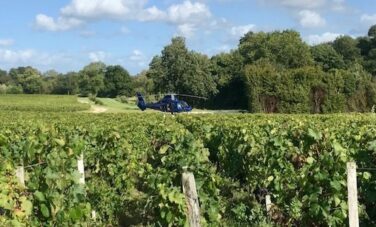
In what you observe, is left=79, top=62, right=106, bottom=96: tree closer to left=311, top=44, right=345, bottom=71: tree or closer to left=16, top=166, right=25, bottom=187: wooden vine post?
left=311, top=44, right=345, bottom=71: tree

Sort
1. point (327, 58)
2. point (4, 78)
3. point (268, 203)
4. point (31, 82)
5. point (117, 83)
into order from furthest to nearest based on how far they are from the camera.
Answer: point (4, 78)
point (31, 82)
point (117, 83)
point (327, 58)
point (268, 203)

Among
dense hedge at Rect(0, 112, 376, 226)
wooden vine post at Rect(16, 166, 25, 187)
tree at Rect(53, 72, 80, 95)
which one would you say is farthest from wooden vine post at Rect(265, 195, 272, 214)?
tree at Rect(53, 72, 80, 95)

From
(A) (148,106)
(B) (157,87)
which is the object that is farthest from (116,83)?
(A) (148,106)

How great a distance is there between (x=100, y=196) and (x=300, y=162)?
3.40m

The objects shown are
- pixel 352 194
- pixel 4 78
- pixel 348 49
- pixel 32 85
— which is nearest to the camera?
pixel 352 194

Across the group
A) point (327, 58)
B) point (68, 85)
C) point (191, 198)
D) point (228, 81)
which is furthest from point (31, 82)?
point (191, 198)

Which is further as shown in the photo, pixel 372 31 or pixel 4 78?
pixel 4 78

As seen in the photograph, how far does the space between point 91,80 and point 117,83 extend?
705cm

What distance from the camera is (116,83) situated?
10838 cm

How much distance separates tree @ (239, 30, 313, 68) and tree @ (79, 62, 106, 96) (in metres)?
36.0

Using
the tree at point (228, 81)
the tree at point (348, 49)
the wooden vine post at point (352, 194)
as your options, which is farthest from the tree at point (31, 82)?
the wooden vine post at point (352, 194)

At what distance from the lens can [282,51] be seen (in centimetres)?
8088

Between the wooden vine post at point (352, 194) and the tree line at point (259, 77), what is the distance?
150 feet

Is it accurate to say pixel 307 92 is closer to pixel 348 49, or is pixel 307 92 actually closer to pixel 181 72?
pixel 181 72
